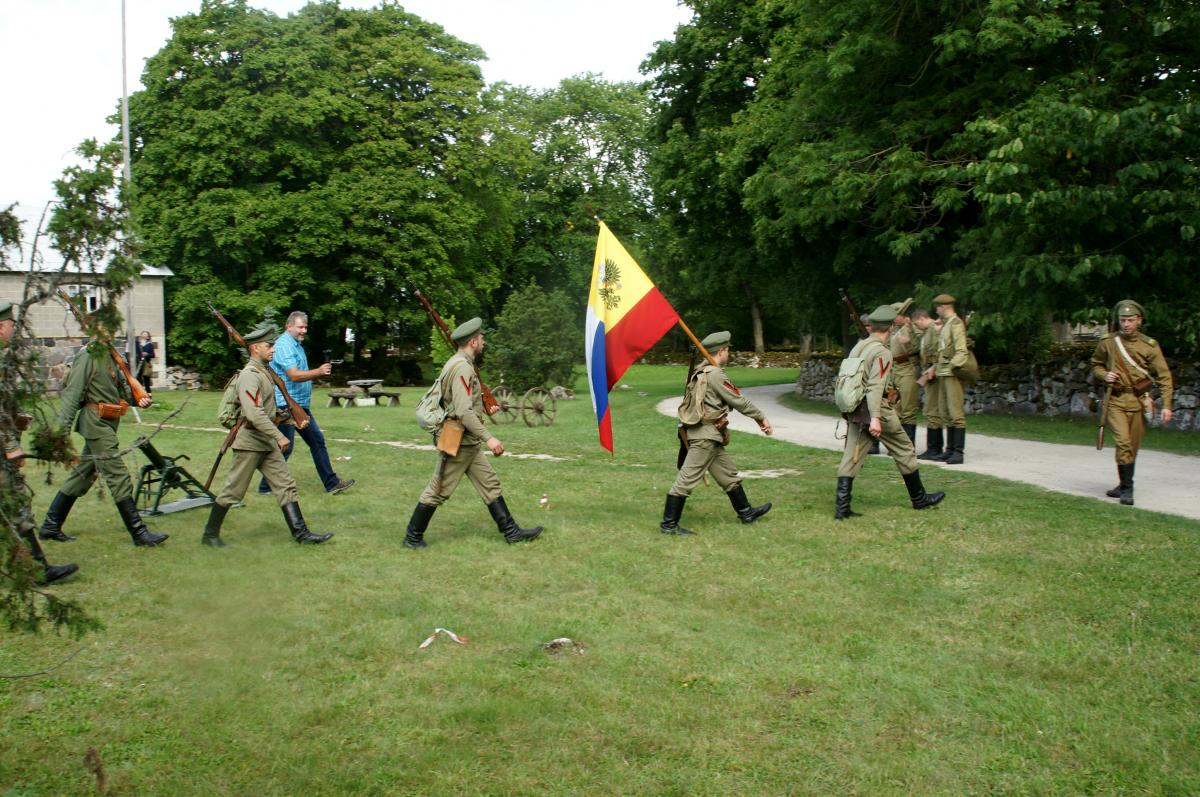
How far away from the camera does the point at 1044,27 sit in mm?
16062

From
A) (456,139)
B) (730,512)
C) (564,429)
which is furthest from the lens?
(456,139)

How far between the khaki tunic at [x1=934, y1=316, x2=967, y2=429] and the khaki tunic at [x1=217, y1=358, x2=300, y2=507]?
28.4 feet

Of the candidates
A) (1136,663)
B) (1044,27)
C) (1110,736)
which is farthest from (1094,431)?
(1110,736)

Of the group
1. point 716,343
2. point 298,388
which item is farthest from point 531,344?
point 716,343

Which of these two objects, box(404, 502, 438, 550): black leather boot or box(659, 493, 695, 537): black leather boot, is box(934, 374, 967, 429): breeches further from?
box(404, 502, 438, 550): black leather boot

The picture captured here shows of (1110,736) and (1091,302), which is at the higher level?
(1091,302)

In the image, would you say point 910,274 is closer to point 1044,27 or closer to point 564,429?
point 1044,27

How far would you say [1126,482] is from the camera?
10.2 metres

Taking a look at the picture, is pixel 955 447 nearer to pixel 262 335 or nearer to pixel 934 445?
pixel 934 445

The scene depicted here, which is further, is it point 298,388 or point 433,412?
point 298,388

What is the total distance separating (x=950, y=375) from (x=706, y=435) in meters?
5.45

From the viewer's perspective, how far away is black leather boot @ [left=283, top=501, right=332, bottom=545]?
349 inches

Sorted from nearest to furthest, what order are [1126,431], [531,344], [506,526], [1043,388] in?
[506,526]
[1126,431]
[1043,388]
[531,344]

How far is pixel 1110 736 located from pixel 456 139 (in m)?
39.3
